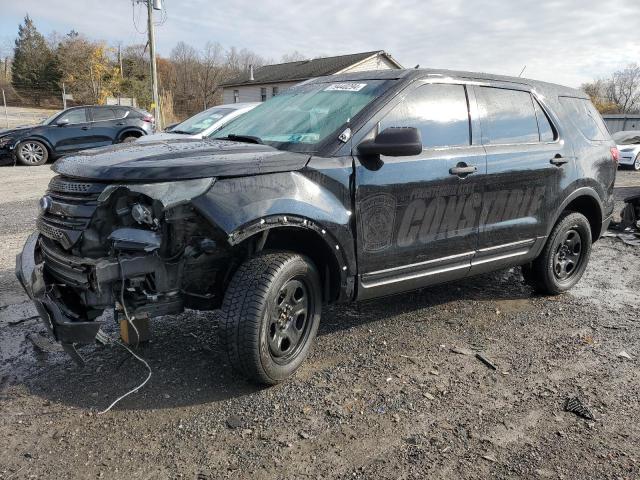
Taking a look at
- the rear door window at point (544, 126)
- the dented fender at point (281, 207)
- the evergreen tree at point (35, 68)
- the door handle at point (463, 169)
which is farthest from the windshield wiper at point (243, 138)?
the evergreen tree at point (35, 68)

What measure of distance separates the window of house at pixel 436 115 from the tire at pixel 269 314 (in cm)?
120

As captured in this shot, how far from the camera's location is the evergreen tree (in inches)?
2158

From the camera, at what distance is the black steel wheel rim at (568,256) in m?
4.95

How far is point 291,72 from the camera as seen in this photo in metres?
44.9

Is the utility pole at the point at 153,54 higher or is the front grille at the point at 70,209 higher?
the utility pole at the point at 153,54

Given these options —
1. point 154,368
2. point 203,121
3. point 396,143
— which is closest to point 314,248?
point 396,143

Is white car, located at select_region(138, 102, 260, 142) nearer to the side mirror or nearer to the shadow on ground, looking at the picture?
the shadow on ground

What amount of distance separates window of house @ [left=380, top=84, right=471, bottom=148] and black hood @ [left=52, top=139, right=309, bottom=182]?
0.84 metres

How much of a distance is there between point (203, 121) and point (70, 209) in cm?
681

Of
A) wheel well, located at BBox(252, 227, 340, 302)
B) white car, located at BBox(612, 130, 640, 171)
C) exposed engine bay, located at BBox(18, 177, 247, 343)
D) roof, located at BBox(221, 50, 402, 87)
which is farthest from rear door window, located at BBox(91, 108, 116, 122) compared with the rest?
roof, located at BBox(221, 50, 402, 87)

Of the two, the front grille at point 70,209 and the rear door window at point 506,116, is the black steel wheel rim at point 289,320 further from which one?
the rear door window at point 506,116

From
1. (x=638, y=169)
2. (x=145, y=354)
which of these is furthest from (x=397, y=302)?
(x=638, y=169)

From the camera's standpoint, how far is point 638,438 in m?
A: 2.75

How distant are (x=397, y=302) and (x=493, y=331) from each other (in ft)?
Answer: 3.00
